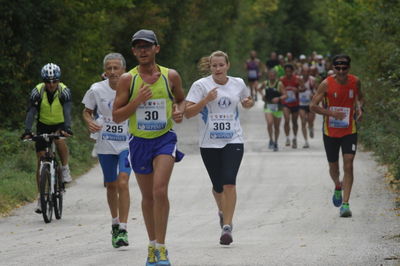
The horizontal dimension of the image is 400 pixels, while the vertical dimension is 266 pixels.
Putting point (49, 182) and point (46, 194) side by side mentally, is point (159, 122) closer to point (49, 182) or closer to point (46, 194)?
point (46, 194)

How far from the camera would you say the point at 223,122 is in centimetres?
1162

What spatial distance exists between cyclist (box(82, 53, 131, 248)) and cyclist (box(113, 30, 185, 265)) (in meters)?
1.92

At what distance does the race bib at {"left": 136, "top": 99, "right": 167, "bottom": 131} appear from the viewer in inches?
379

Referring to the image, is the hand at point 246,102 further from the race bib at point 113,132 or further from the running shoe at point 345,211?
the running shoe at point 345,211

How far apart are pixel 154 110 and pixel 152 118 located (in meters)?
0.07

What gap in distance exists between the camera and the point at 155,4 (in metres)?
34.3

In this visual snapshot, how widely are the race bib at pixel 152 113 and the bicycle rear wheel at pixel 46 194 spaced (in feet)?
15.6

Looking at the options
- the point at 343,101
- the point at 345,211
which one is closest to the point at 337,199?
the point at 345,211

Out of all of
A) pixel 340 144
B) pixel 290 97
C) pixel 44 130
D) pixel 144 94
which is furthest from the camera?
pixel 290 97

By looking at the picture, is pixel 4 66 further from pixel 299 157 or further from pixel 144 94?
pixel 144 94

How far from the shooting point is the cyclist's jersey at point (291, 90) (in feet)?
86.2

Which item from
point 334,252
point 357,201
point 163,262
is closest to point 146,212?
point 163,262

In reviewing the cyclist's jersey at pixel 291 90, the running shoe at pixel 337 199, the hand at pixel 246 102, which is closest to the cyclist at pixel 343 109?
the running shoe at pixel 337 199

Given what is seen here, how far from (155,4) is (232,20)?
22.6 meters
